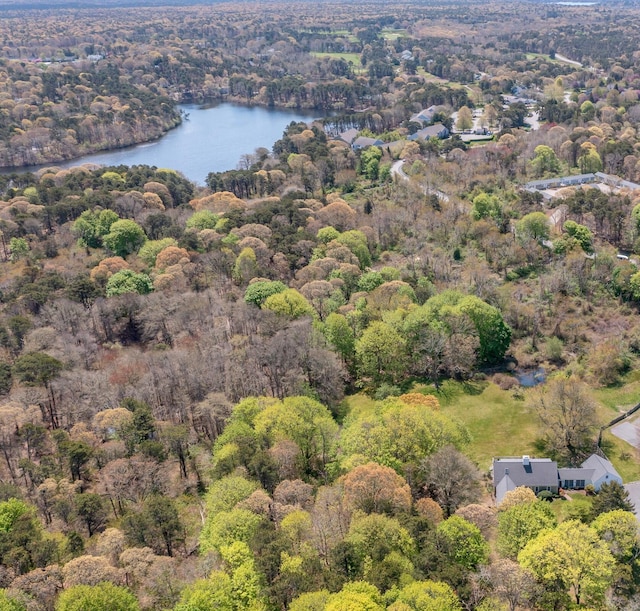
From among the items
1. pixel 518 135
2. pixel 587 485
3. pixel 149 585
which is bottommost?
pixel 587 485

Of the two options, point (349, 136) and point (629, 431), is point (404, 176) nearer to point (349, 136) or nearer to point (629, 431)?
point (349, 136)

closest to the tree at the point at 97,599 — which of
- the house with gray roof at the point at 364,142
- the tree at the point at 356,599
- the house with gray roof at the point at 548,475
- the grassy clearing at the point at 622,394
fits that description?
the tree at the point at 356,599

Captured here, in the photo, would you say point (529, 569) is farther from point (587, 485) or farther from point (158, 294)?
point (158, 294)

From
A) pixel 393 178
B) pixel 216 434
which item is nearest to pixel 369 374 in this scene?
pixel 216 434

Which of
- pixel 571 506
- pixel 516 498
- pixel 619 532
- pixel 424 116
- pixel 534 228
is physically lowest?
pixel 571 506

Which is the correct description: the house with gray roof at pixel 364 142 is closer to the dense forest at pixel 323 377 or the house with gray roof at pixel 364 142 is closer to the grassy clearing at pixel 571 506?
the dense forest at pixel 323 377

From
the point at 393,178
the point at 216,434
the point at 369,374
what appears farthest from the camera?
the point at 393,178

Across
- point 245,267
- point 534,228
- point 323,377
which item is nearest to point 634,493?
point 323,377
